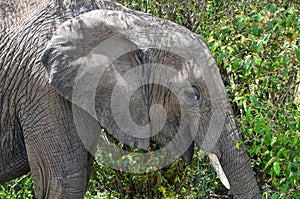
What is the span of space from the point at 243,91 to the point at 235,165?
1386 mm

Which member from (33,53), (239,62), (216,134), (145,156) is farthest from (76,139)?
(145,156)

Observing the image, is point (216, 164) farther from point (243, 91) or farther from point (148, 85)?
point (243, 91)

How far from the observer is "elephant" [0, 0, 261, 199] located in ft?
13.0

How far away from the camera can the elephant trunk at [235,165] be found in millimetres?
3920

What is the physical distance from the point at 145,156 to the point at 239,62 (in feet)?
5.78


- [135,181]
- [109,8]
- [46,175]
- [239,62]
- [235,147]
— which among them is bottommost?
→ [135,181]

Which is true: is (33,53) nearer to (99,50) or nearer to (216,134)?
(99,50)

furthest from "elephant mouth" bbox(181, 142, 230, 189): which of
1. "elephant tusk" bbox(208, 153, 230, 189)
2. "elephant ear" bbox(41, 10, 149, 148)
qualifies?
"elephant ear" bbox(41, 10, 149, 148)

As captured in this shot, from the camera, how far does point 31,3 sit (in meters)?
4.29

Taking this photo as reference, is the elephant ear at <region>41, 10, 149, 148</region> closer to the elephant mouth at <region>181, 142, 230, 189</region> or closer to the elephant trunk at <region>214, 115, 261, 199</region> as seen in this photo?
the elephant mouth at <region>181, 142, 230, 189</region>

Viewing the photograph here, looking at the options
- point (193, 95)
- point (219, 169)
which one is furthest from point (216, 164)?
point (193, 95)

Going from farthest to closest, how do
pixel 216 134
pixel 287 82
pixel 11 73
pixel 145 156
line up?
pixel 145 156, pixel 287 82, pixel 11 73, pixel 216 134

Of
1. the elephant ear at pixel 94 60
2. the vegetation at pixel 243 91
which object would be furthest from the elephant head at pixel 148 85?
the vegetation at pixel 243 91

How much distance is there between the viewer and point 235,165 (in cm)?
392
